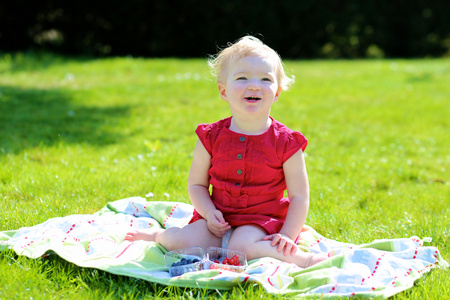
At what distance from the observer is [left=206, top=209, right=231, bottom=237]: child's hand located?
9.00 ft

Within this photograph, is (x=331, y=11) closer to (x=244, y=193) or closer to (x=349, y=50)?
(x=349, y=50)

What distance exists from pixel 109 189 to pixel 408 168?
8.50ft

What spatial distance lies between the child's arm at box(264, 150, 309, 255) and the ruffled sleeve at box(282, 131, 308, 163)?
0.02m

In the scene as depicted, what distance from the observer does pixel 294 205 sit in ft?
9.14

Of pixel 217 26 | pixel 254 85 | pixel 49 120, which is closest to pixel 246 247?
pixel 254 85

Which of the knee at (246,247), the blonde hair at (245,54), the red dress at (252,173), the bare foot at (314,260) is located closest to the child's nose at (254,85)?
the blonde hair at (245,54)

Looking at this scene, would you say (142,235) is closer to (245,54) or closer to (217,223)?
(217,223)

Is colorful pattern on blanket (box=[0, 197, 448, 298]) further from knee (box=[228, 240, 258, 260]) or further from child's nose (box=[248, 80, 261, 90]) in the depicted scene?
child's nose (box=[248, 80, 261, 90])

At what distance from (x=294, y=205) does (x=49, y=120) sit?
388 cm

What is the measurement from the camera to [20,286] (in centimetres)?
231

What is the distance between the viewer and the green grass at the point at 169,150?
8.38 feet

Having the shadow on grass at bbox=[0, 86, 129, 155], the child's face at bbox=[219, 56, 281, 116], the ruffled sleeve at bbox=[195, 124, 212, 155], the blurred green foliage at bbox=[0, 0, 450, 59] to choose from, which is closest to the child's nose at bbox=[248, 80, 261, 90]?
the child's face at bbox=[219, 56, 281, 116]

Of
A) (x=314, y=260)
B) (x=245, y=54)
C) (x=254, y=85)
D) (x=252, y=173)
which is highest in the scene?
(x=245, y=54)

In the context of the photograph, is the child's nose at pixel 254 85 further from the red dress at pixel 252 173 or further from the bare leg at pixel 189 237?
the bare leg at pixel 189 237
